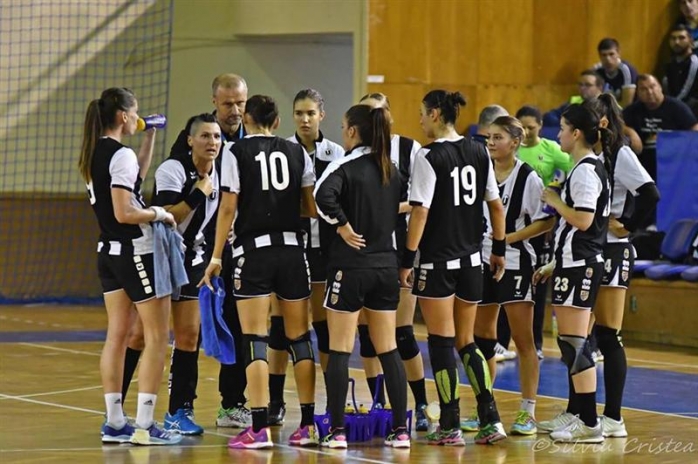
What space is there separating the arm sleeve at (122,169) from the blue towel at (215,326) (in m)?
0.80

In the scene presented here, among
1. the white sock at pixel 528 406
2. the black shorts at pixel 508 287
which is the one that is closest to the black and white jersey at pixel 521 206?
the black shorts at pixel 508 287

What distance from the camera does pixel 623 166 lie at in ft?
23.6

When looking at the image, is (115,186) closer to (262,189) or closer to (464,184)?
(262,189)

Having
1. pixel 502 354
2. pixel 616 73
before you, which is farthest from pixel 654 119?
pixel 502 354

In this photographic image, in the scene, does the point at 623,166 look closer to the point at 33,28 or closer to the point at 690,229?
the point at 690,229

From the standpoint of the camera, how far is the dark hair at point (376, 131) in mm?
6551

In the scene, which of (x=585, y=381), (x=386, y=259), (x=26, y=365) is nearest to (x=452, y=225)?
(x=386, y=259)

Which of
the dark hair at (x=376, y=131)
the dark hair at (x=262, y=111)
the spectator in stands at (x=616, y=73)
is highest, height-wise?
the spectator in stands at (x=616, y=73)

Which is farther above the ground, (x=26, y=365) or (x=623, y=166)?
(x=623, y=166)

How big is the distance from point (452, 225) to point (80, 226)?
9848mm

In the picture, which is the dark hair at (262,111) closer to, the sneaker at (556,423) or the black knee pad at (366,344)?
the black knee pad at (366,344)

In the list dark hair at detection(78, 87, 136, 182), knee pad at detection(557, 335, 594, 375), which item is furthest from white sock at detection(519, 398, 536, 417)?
dark hair at detection(78, 87, 136, 182)

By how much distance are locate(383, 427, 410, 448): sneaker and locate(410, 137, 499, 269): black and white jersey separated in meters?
0.92

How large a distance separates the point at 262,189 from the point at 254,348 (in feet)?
2.85
